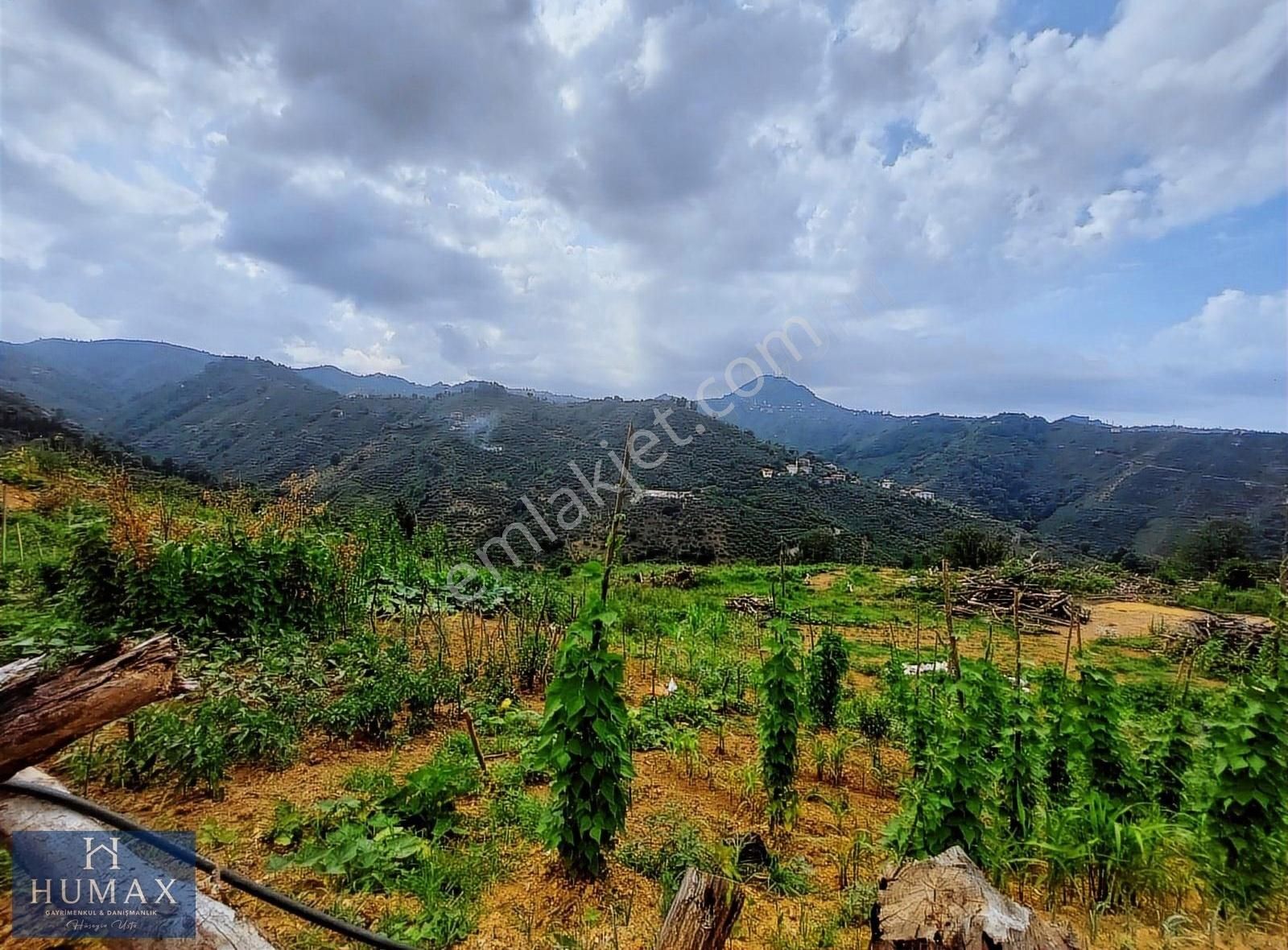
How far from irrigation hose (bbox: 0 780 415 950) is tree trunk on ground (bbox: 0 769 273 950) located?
0.04 metres

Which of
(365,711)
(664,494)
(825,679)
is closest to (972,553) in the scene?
(825,679)

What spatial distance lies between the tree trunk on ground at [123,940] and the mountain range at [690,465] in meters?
19.8

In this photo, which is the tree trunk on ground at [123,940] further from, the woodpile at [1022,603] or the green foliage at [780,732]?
Answer: the woodpile at [1022,603]

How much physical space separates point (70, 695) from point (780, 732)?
377 centimetres

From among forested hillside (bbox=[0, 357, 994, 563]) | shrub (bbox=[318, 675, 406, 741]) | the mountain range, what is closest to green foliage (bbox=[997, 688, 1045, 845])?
shrub (bbox=[318, 675, 406, 741])

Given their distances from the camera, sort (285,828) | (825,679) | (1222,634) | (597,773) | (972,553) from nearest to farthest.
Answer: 1. (597,773)
2. (285,828)
3. (825,679)
4. (1222,634)
5. (972,553)

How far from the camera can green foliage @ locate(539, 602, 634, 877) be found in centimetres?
284

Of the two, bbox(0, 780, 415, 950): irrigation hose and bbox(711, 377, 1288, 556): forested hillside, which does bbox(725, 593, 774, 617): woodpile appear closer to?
bbox(0, 780, 415, 950): irrigation hose

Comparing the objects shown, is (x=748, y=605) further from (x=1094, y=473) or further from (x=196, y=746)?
(x=1094, y=473)

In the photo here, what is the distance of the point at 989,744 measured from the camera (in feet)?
10.1

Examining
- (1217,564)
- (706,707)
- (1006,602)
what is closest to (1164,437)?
(1217,564)

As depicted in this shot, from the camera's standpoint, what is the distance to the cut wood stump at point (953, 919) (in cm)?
143

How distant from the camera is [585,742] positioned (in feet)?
9.37

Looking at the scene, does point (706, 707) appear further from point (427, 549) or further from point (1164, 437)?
point (1164, 437)
